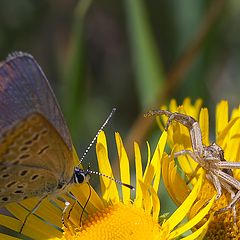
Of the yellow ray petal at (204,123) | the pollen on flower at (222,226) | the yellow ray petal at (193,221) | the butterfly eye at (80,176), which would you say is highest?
the butterfly eye at (80,176)

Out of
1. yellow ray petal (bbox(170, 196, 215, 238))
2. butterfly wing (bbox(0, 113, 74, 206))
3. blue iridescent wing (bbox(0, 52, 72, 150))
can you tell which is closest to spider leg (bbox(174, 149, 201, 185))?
yellow ray petal (bbox(170, 196, 215, 238))

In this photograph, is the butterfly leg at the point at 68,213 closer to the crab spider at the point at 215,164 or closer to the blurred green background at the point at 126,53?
the crab spider at the point at 215,164

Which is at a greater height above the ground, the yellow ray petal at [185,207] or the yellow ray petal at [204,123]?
the yellow ray petal at [204,123]

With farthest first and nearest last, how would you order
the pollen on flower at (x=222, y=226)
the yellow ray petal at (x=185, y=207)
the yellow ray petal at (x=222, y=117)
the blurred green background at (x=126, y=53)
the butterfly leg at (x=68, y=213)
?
the blurred green background at (x=126, y=53)
the yellow ray petal at (x=222, y=117)
the butterfly leg at (x=68, y=213)
the pollen on flower at (x=222, y=226)
the yellow ray petal at (x=185, y=207)

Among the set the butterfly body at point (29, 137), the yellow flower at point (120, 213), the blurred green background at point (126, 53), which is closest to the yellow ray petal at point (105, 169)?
the yellow flower at point (120, 213)

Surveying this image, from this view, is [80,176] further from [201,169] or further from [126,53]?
[126,53]

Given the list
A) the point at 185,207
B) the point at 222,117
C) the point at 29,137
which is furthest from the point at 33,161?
the point at 222,117

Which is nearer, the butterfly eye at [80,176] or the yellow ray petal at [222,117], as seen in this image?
the butterfly eye at [80,176]
